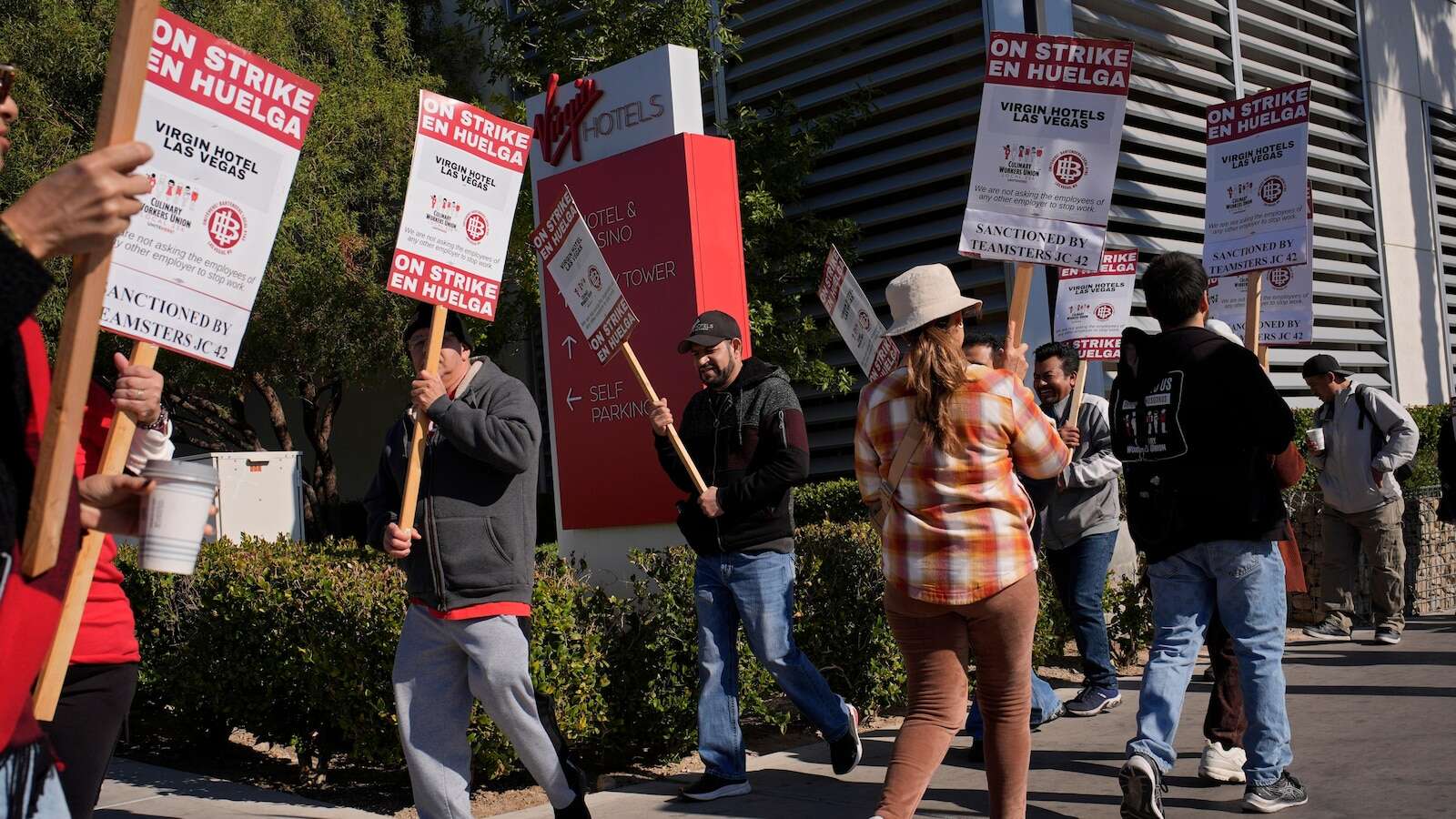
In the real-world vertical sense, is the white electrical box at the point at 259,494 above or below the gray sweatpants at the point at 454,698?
above

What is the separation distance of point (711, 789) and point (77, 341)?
13.4 ft

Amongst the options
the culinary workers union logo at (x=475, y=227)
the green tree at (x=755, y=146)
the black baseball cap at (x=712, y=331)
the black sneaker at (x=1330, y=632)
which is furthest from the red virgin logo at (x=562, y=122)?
the black sneaker at (x=1330, y=632)

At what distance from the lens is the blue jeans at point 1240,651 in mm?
5027

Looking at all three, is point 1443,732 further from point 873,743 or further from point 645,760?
point 645,760

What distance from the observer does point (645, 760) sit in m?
6.60

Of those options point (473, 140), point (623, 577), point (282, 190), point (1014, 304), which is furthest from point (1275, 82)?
point (282, 190)

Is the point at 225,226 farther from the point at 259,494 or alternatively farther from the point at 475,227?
the point at 259,494

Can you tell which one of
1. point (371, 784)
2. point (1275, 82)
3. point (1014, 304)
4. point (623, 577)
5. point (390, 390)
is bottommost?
point (371, 784)

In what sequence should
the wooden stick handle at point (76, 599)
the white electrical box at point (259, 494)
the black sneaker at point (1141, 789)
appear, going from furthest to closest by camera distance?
1. the white electrical box at point (259, 494)
2. the black sneaker at point (1141, 789)
3. the wooden stick handle at point (76, 599)

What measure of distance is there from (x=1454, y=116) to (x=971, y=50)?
10263 mm

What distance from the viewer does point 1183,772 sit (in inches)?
231

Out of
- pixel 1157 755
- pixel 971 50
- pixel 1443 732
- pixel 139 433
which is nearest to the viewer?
pixel 139 433

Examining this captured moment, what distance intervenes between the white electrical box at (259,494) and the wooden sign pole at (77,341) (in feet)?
35.9

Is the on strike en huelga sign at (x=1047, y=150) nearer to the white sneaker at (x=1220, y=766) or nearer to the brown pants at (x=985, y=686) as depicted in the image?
the brown pants at (x=985, y=686)
